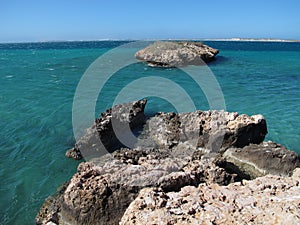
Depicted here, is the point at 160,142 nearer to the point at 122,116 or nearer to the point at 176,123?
the point at 176,123

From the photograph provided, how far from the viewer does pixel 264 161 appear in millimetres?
8734

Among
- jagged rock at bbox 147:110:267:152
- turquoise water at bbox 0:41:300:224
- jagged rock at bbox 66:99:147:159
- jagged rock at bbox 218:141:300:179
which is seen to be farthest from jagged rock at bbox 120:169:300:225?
jagged rock at bbox 66:99:147:159

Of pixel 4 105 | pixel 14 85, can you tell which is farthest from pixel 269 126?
pixel 14 85

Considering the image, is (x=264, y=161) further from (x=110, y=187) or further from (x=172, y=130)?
(x=110, y=187)

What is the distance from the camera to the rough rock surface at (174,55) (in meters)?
36.3

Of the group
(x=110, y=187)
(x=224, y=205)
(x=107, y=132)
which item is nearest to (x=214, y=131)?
(x=107, y=132)

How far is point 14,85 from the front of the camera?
25.3 m

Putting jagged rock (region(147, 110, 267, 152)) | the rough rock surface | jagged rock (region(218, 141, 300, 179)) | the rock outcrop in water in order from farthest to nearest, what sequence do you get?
the rough rock surface → jagged rock (region(147, 110, 267, 152)) → jagged rock (region(218, 141, 300, 179)) → the rock outcrop in water

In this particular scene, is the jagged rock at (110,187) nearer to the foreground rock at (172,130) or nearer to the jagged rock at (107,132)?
the foreground rock at (172,130)

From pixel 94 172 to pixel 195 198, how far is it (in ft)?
8.79

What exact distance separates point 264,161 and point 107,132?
5725mm

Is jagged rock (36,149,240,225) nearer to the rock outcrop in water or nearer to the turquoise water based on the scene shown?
the rock outcrop in water

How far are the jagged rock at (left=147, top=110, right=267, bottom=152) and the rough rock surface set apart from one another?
82.7 ft

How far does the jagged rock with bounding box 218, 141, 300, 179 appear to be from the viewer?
8.52 m
